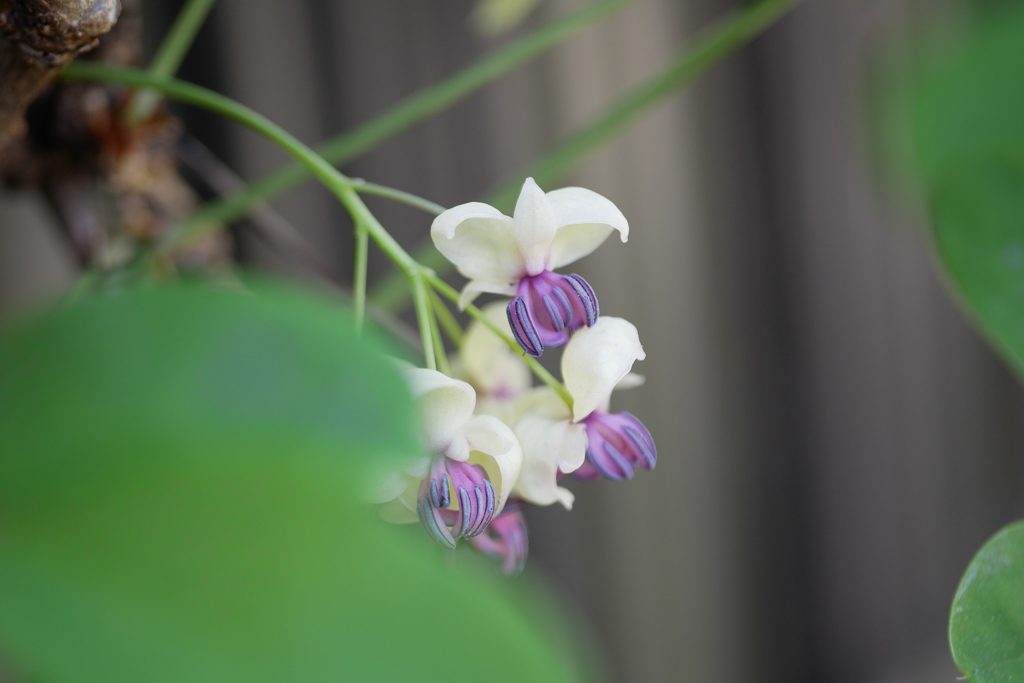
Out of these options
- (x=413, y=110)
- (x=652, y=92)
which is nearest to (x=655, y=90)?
(x=652, y=92)

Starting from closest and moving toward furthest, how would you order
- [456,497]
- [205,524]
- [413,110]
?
[205,524] < [456,497] < [413,110]

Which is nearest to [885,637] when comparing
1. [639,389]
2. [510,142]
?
[639,389]

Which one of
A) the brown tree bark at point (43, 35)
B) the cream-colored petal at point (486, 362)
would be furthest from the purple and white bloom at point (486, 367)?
the brown tree bark at point (43, 35)

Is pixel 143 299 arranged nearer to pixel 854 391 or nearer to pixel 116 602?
pixel 116 602

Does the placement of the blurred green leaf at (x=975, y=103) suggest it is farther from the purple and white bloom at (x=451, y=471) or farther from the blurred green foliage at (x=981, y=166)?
the purple and white bloom at (x=451, y=471)

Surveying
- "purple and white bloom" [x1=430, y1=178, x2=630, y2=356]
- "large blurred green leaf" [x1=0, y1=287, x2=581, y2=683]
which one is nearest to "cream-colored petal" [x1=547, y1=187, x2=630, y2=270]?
"purple and white bloom" [x1=430, y1=178, x2=630, y2=356]

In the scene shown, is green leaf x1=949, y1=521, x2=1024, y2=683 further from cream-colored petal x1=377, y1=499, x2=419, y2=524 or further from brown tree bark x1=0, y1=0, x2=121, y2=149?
brown tree bark x1=0, y1=0, x2=121, y2=149

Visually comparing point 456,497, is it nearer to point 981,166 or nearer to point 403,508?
point 403,508
